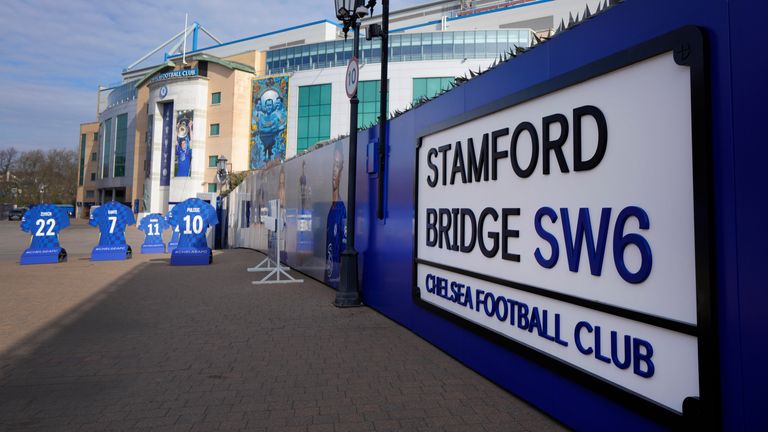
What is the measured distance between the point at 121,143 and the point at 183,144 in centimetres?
2149

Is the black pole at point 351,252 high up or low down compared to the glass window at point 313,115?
down

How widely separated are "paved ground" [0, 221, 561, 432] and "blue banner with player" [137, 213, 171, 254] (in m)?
9.68

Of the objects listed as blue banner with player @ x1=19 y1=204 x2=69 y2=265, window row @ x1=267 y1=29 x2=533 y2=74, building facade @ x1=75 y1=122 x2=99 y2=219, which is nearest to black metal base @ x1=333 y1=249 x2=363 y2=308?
blue banner with player @ x1=19 y1=204 x2=69 y2=265

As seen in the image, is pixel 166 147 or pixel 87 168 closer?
pixel 166 147

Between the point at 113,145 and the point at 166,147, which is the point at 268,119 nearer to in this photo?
the point at 166,147

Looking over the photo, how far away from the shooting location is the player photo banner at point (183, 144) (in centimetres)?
5269

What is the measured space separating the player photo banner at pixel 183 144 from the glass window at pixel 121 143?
61.3 ft

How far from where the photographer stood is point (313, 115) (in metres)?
48.1

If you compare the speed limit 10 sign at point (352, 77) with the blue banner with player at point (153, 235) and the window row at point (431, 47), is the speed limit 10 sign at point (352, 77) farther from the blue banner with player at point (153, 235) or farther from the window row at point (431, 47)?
the window row at point (431, 47)

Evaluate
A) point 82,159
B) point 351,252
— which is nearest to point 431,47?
point 351,252

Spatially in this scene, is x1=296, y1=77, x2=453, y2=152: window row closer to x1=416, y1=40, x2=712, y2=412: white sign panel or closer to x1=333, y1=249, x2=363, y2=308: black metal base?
x1=333, y1=249, x2=363, y2=308: black metal base

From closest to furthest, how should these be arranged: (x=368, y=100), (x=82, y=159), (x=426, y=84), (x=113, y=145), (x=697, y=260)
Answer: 1. (x=697, y=260)
2. (x=426, y=84)
3. (x=368, y=100)
4. (x=113, y=145)
5. (x=82, y=159)

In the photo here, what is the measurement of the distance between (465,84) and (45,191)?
96.3m

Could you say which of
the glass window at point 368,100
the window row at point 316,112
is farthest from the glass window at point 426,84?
the glass window at point 368,100
